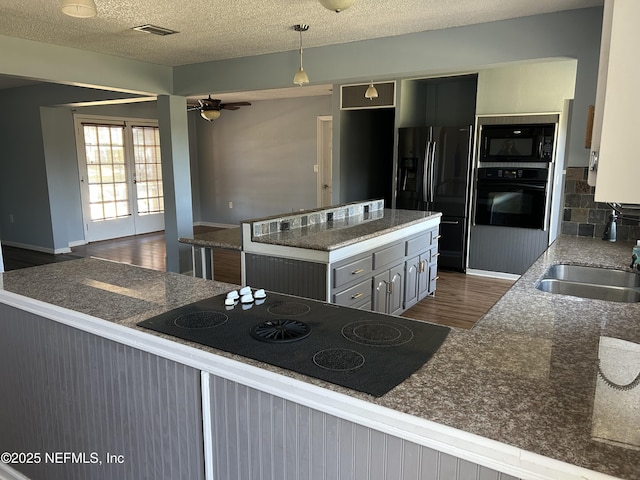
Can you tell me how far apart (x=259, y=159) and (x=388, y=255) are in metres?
5.43

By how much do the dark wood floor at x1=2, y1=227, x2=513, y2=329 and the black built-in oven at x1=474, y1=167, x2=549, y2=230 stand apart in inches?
28.1

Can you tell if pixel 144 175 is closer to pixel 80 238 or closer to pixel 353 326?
pixel 80 238

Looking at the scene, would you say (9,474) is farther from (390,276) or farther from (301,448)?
(390,276)

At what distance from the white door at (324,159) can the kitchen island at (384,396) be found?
615 centimetres

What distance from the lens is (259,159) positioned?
867 cm

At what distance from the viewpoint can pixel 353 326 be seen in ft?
4.99

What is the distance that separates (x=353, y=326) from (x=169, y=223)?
13.9 ft

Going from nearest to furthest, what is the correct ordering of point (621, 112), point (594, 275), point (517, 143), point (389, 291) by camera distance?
point (621, 112), point (594, 275), point (389, 291), point (517, 143)

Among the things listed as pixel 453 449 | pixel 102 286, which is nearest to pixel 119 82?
pixel 102 286

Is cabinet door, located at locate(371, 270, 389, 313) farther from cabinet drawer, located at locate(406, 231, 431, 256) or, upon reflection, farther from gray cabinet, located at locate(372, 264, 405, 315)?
cabinet drawer, located at locate(406, 231, 431, 256)

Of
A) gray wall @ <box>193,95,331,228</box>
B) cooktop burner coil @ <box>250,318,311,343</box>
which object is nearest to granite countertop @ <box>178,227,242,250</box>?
cooktop burner coil @ <box>250,318,311,343</box>

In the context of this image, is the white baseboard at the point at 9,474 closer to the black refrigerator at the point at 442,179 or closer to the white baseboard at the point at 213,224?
the black refrigerator at the point at 442,179

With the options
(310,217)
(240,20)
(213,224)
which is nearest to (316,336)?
(310,217)

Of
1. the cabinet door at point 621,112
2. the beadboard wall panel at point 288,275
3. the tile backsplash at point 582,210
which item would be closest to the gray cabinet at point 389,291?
the beadboard wall panel at point 288,275
